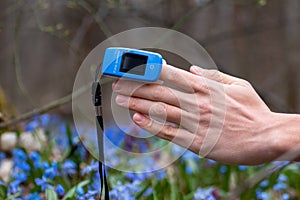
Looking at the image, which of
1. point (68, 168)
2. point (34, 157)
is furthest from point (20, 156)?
point (68, 168)

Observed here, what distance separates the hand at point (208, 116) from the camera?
153cm

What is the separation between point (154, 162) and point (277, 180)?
715 millimetres

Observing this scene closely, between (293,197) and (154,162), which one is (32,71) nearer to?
(154,162)

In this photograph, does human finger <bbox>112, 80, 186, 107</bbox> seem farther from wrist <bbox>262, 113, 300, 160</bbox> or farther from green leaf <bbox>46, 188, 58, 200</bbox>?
green leaf <bbox>46, 188, 58, 200</bbox>

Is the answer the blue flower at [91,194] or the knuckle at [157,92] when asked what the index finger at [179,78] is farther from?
the blue flower at [91,194]

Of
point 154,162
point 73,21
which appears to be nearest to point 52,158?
point 154,162

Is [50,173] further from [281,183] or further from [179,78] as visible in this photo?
[281,183]

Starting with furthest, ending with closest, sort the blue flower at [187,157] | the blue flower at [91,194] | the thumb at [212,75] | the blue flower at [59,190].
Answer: the blue flower at [187,157] < the blue flower at [59,190] < the blue flower at [91,194] < the thumb at [212,75]

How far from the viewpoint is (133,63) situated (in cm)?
148

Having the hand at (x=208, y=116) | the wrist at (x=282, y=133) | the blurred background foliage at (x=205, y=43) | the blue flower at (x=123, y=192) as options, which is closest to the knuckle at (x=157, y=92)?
the hand at (x=208, y=116)

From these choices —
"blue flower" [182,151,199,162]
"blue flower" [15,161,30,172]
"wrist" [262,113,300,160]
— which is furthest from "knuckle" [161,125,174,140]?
"blue flower" [182,151,199,162]

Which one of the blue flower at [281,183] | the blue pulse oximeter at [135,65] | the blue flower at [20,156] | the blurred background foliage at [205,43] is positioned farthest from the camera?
the blurred background foliage at [205,43]

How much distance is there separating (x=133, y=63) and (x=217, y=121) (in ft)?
0.92

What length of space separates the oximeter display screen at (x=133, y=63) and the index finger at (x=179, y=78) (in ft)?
0.17
